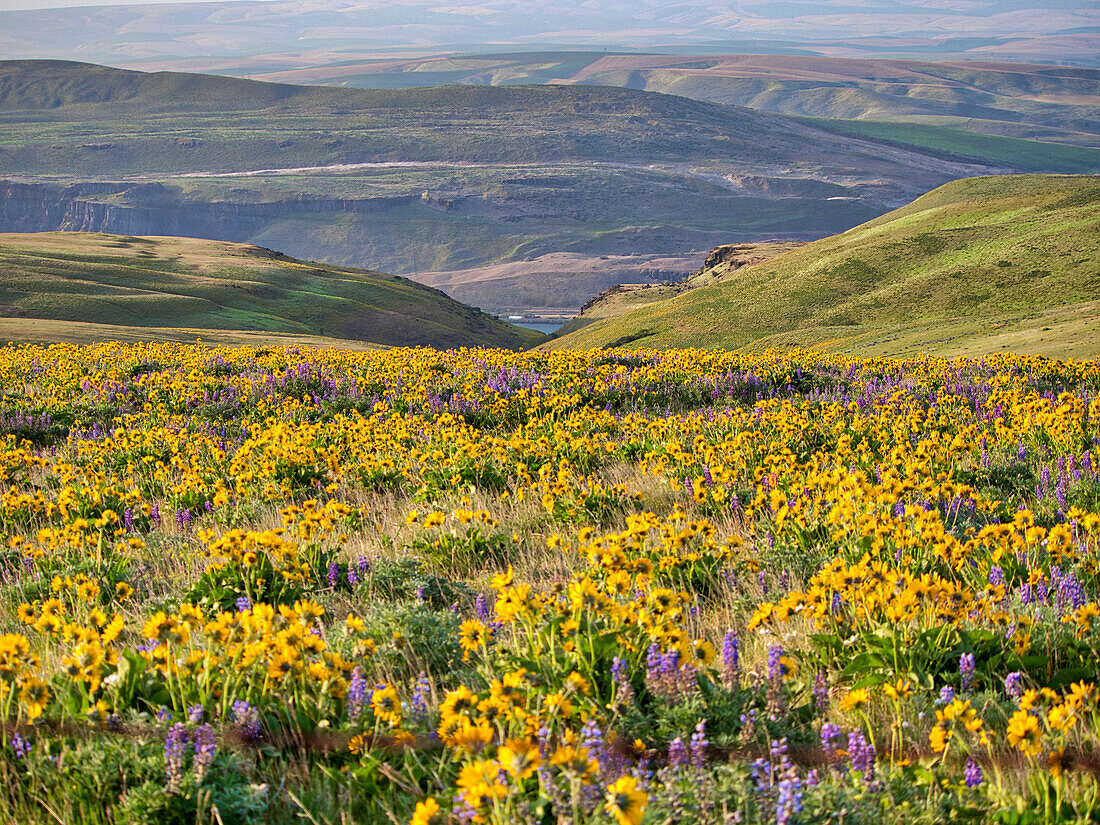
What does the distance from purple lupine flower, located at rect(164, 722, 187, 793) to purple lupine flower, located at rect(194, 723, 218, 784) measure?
0.05 metres

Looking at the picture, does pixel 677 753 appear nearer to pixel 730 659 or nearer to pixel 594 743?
pixel 594 743

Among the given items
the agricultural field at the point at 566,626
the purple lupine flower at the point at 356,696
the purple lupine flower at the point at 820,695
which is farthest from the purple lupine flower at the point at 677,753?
the purple lupine flower at the point at 356,696

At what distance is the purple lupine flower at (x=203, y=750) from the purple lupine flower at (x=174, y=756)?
0.05m

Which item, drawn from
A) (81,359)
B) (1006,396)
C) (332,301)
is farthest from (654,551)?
(332,301)

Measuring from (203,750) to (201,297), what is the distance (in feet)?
166

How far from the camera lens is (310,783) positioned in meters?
3.04

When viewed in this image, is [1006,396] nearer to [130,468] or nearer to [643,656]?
[643,656]

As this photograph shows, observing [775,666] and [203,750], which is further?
[775,666]

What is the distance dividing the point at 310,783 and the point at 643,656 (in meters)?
1.34

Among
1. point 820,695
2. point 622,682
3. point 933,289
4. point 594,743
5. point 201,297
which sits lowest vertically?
point 201,297

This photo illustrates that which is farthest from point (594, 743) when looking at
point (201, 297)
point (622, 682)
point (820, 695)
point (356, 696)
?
point (201, 297)

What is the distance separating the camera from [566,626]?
3.42 m

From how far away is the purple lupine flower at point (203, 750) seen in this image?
9.01ft

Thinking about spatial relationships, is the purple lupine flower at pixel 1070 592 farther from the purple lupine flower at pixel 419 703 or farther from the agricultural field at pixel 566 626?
the purple lupine flower at pixel 419 703
